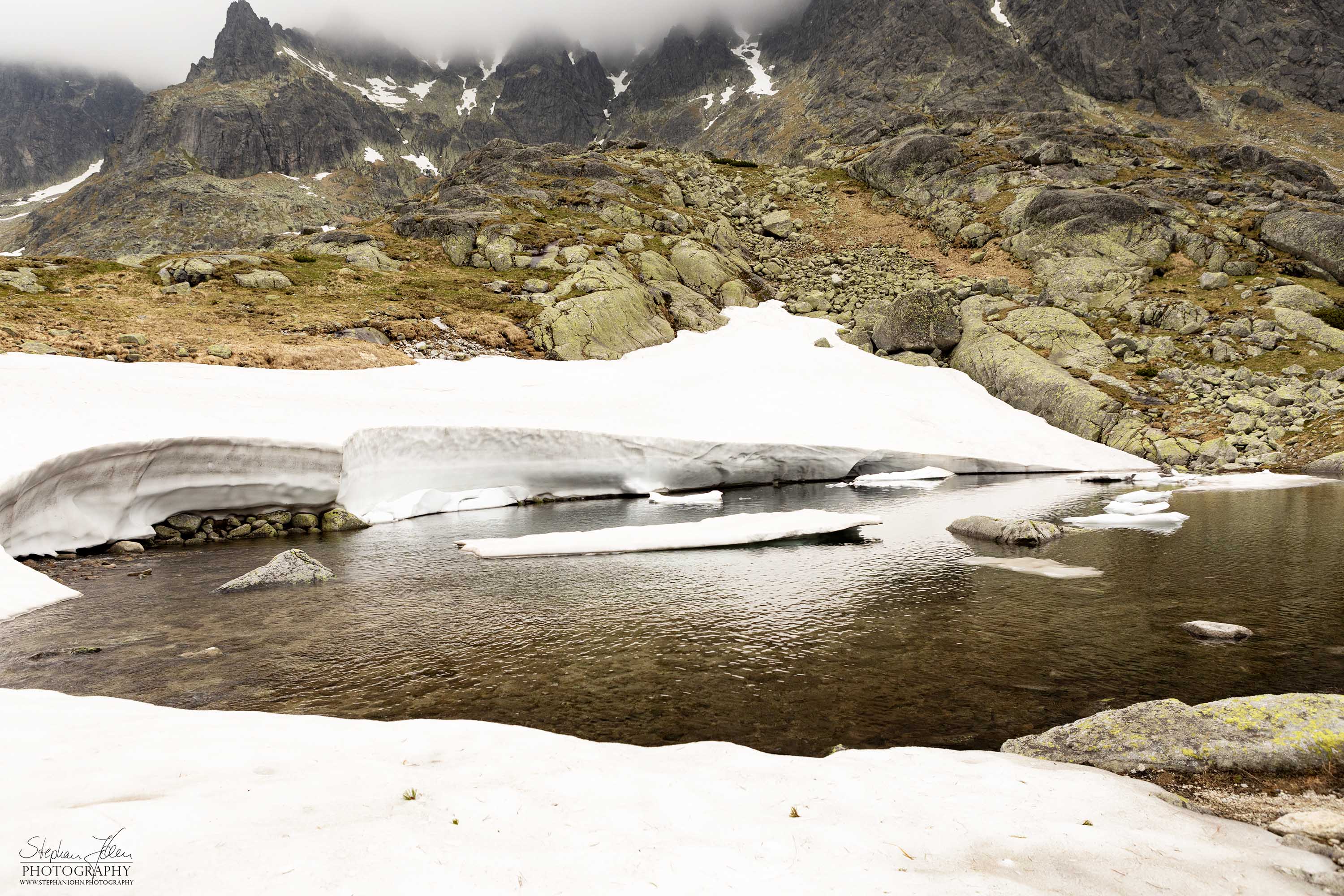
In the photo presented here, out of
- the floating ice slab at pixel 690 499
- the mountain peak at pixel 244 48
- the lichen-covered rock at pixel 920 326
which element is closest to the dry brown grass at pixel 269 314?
the floating ice slab at pixel 690 499

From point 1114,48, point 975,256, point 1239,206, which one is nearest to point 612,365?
point 975,256

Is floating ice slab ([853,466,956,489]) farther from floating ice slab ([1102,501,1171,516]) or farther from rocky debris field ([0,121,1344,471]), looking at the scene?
rocky debris field ([0,121,1344,471])

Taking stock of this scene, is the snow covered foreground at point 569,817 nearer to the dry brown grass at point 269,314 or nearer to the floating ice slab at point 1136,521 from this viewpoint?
the floating ice slab at point 1136,521

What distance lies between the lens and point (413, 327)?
42.3 m

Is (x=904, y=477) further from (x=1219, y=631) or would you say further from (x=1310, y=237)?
(x=1310, y=237)

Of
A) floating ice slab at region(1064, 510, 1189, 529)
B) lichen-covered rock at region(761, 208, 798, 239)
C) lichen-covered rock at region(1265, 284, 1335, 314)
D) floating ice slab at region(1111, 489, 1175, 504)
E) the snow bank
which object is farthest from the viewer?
lichen-covered rock at region(761, 208, 798, 239)

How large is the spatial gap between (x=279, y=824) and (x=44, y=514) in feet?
66.9

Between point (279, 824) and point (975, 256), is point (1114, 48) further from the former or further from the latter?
point (279, 824)

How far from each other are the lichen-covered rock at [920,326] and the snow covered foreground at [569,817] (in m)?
50.0

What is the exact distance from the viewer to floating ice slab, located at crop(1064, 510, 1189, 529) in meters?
19.6

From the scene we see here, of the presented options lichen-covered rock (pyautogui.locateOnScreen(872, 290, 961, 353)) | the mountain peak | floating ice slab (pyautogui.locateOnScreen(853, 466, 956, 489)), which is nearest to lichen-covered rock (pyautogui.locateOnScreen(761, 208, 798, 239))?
lichen-covered rock (pyautogui.locateOnScreen(872, 290, 961, 353))

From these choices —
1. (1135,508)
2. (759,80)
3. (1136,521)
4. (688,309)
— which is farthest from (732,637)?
(759,80)

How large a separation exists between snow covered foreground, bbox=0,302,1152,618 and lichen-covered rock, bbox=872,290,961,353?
267 inches

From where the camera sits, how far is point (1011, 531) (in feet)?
58.3
